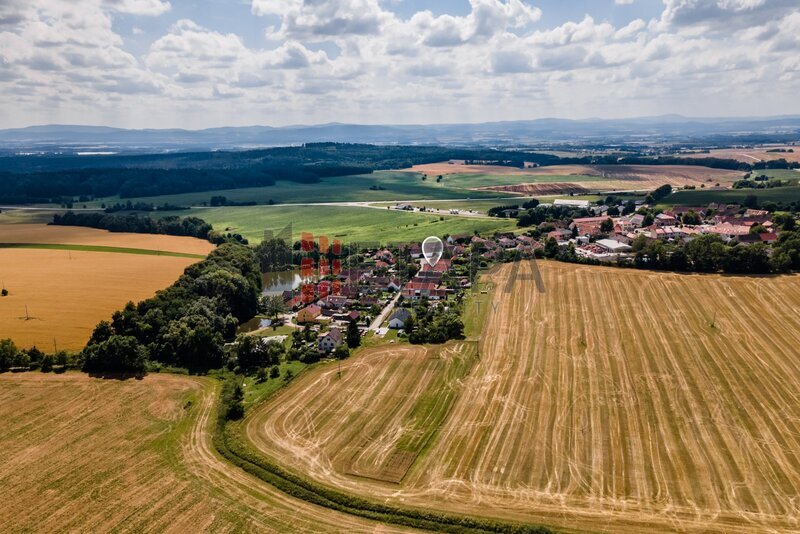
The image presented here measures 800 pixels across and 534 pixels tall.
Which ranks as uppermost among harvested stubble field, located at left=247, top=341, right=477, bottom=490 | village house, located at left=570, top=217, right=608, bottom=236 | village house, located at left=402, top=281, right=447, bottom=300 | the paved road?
village house, located at left=570, top=217, right=608, bottom=236

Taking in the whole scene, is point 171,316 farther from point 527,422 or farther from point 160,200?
point 160,200

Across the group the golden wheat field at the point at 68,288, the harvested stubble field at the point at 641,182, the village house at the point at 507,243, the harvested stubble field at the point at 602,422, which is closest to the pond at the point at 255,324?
the golden wheat field at the point at 68,288

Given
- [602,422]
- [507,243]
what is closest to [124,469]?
[602,422]

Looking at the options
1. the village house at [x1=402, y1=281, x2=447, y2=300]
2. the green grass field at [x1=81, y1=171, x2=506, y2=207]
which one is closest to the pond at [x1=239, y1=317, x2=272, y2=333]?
the village house at [x1=402, y1=281, x2=447, y2=300]

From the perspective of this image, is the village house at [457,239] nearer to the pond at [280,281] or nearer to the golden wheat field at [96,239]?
the pond at [280,281]

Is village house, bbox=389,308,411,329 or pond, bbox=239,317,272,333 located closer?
village house, bbox=389,308,411,329

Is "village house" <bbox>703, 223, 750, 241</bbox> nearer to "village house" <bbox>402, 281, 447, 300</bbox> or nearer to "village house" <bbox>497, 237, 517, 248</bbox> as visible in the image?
"village house" <bbox>497, 237, 517, 248</bbox>

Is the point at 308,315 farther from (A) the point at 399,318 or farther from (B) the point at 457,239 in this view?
(B) the point at 457,239
